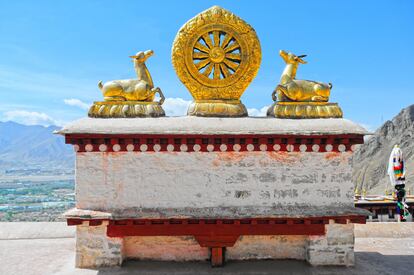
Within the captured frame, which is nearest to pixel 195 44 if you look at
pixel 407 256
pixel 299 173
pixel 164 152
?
pixel 164 152

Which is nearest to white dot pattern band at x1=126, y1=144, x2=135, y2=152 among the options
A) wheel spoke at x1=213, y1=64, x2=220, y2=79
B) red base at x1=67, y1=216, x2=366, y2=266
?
red base at x1=67, y1=216, x2=366, y2=266

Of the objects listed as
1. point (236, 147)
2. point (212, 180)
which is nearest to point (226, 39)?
point (236, 147)

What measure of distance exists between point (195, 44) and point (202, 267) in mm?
5424

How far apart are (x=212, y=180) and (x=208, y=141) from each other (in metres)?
0.91

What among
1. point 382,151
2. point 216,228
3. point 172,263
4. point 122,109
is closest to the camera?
point 216,228

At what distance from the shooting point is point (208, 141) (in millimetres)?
9180

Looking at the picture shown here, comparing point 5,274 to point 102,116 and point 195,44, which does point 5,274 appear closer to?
point 102,116

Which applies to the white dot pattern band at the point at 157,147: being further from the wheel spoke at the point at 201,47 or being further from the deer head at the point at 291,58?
the deer head at the point at 291,58

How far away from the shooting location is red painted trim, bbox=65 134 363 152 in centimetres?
907

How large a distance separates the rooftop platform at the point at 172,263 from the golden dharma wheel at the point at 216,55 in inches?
156

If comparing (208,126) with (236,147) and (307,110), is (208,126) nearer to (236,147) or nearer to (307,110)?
(236,147)

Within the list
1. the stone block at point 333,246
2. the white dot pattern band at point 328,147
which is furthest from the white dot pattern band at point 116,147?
the stone block at point 333,246

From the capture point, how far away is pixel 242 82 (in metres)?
10.2

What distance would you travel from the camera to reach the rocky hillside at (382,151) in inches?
2064
